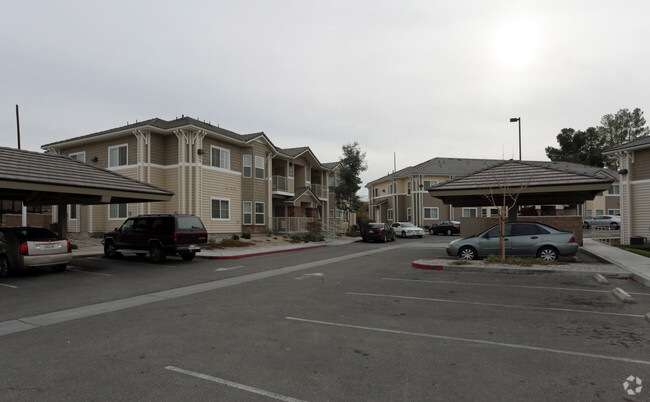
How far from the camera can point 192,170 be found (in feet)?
81.0

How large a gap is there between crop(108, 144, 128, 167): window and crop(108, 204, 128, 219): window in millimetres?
2853

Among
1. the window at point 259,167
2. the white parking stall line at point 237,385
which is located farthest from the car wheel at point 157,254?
the window at point 259,167

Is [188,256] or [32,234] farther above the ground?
[32,234]

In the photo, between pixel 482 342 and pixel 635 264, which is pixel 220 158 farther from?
pixel 482 342

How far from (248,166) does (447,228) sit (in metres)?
23.0

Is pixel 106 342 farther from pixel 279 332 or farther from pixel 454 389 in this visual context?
pixel 454 389

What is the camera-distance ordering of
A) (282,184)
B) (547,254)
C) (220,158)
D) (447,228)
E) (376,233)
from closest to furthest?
(547,254), (220,158), (376,233), (282,184), (447,228)

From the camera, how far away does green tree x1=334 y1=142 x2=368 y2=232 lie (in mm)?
38219

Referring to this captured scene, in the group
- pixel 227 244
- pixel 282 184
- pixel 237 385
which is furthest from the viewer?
pixel 282 184

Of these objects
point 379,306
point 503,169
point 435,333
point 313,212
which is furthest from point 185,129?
point 435,333

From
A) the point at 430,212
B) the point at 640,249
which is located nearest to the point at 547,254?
the point at 640,249

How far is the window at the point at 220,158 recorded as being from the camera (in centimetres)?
2644

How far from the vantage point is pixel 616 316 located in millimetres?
7047

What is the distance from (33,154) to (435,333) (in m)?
16.1
